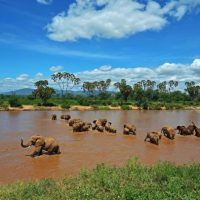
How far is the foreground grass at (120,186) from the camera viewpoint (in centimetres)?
980

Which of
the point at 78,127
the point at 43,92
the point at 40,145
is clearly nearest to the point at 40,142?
the point at 40,145

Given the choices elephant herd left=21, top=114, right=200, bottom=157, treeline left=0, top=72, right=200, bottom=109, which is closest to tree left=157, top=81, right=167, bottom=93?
treeline left=0, top=72, right=200, bottom=109

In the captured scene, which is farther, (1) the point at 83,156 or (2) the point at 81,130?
(2) the point at 81,130

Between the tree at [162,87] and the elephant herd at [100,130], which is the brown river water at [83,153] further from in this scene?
the tree at [162,87]

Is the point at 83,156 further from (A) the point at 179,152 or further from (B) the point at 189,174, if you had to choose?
(B) the point at 189,174

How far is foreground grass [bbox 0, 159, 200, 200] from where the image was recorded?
32.2 ft

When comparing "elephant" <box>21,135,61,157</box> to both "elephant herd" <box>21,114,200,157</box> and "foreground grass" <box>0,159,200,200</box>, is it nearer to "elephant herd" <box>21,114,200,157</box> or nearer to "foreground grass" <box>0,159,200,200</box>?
"elephant herd" <box>21,114,200,157</box>

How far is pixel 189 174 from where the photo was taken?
12.5 metres

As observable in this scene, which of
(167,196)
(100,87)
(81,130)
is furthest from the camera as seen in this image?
(100,87)

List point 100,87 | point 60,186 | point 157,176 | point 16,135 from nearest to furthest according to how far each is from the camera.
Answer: point 60,186
point 157,176
point 16,135
point 100,87

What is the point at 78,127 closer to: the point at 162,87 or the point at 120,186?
the point at 120,186

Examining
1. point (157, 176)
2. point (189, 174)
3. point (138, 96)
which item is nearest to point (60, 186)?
point (157, 176)

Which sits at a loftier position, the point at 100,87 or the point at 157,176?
the point at 100,87

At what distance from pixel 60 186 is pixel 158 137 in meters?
13.6
